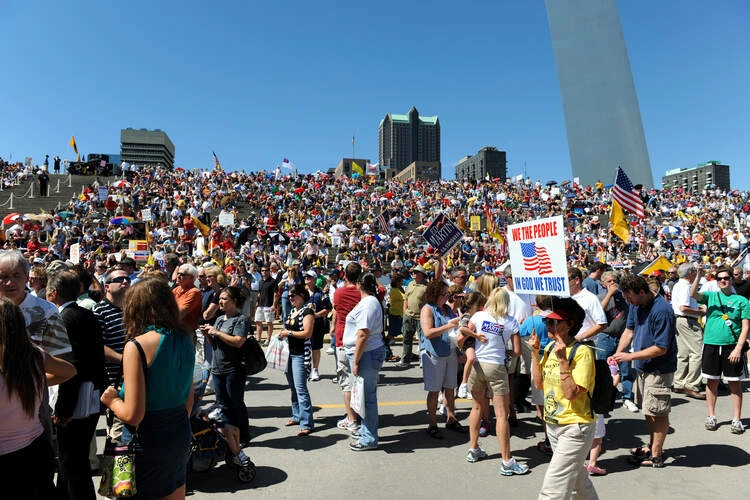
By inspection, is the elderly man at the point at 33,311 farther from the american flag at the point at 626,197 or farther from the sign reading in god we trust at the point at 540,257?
the american flag at the point at 626,197

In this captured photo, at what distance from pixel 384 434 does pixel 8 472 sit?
4.10 metres

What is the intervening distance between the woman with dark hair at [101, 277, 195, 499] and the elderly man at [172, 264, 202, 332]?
2.12m

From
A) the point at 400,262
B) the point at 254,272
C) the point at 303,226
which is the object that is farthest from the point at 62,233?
the point at 400,262

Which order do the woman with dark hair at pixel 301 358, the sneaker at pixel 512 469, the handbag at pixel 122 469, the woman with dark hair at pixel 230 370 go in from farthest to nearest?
the woman with dark hair at pixel 301 358 → the woman with dark hair at pixel 230 370 → the sneaker at pixel 512 469 → the handbag at pixel 122 469

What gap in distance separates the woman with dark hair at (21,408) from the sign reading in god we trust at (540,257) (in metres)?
3.43

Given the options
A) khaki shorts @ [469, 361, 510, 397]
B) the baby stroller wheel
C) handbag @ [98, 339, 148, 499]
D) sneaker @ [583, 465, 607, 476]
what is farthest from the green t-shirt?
handbag @ [98, 339, 148, 499]

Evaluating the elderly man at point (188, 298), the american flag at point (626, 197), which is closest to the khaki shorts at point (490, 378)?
the elderly man at point (188, 298)

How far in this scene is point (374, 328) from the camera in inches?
214

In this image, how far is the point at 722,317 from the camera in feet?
20.5

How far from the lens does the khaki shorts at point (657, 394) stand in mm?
4805

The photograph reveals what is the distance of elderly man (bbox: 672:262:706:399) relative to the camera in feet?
24.3

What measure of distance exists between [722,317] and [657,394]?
218 centimetres

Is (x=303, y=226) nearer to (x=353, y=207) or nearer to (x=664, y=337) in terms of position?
(x=353, y=207)

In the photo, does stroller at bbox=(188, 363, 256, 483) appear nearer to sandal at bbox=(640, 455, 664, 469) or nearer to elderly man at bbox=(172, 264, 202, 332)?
elderly man at bbox=(172, 264, 202, 332)
